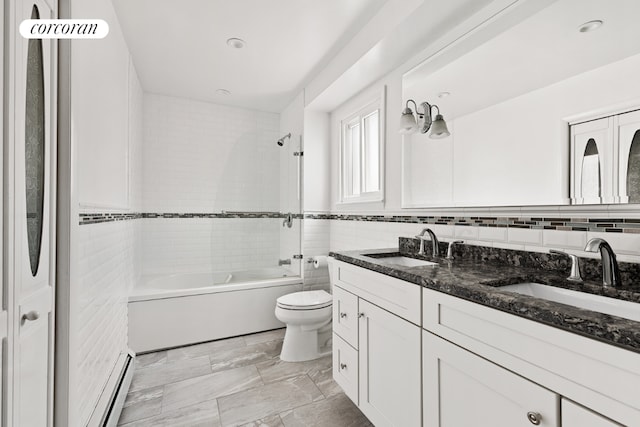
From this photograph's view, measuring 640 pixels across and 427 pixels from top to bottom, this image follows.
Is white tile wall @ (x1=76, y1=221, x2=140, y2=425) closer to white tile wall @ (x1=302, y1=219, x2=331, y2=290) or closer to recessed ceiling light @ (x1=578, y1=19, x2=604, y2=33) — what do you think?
white tile wall @ (x1=302, y1=219, x2=331, y2=290)

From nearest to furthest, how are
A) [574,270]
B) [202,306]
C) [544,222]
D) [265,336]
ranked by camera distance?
[574,270], [544,222], [202,306], [265,336]

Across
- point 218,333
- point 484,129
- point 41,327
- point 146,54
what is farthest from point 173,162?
point 484,129

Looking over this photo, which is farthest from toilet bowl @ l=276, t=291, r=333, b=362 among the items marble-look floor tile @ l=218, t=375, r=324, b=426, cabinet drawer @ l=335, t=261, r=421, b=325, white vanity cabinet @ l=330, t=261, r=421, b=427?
cabinet drawer @ l=335, t=261, r=421, b=325

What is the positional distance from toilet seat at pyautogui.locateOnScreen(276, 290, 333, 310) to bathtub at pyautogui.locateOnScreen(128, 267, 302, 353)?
0.50m

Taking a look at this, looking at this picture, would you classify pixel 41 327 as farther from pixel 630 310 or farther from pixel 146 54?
pixel 146 54

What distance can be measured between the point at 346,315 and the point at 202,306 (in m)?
1.54

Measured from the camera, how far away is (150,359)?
2.35m

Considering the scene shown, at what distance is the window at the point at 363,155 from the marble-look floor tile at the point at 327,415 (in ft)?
4.71

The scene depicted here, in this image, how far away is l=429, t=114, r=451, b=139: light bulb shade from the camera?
1789mm

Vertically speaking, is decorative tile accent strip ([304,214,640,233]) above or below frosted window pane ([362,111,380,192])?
below

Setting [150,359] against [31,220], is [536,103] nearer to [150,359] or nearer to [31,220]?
[31,220]

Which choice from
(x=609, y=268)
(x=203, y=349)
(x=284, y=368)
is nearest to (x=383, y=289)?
(x=609, y=268)

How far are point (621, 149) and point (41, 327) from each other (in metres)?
2.15

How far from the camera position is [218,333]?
2701mm
